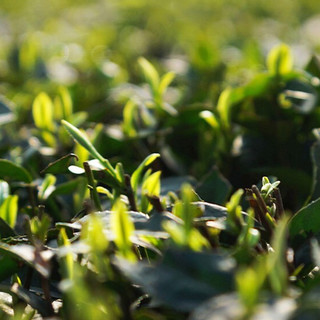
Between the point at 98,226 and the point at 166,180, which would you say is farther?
the point at 166,180

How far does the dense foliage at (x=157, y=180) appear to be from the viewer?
2.75 ft

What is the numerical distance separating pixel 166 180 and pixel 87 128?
41 centimetres

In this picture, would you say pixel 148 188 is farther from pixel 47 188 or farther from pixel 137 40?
pixel 137 40

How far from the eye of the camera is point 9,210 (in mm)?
1282

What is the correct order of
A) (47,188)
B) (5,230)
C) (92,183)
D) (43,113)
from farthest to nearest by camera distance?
(43,113)
(47,188)
(5,230)
(92,183)

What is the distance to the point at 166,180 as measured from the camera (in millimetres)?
1515

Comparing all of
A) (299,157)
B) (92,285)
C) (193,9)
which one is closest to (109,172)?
(92,285)

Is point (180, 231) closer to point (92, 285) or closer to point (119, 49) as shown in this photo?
point (92, 285)

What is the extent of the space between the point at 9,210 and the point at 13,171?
117mm

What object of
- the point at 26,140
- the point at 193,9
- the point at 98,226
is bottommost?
the point at 193,9

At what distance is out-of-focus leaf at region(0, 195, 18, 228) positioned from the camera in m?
1.27

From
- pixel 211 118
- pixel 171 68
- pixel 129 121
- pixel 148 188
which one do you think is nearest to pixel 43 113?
pixel 129 121

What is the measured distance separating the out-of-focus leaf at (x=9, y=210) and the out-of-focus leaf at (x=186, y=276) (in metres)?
0.49

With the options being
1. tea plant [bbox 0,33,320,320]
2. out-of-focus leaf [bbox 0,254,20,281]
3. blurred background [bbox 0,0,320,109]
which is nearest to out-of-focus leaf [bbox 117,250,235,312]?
tea plant [bbox 0,33,320,320]
